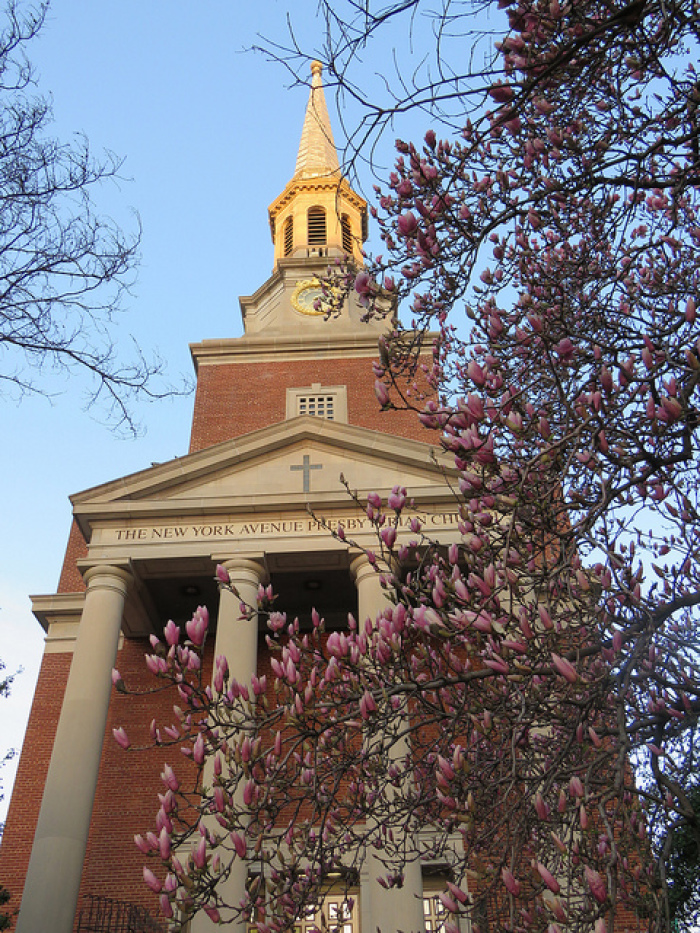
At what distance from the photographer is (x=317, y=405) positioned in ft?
82.9

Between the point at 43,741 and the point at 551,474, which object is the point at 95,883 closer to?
the point at 43,741

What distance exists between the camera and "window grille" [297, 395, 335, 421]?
24938mm

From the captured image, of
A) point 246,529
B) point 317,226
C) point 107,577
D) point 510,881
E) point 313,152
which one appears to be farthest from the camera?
point 313,152

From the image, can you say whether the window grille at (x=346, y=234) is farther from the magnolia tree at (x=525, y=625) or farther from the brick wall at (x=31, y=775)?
the magnolia tree at (x=525, y=625)

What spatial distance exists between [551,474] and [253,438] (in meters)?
12.0

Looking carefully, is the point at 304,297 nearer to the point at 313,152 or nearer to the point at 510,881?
the point at 313,152

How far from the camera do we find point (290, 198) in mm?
31797

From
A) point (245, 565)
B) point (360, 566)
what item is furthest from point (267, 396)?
point (360, 566)

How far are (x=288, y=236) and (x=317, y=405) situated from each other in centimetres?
886

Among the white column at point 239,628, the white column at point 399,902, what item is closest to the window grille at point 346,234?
the white column at point 239,628

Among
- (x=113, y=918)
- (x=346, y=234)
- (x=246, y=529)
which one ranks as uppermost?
(x=346, y=234)

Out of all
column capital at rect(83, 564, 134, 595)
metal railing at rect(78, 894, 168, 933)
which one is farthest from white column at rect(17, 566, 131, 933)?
metal railing at rect(78, 894, 168, 933)

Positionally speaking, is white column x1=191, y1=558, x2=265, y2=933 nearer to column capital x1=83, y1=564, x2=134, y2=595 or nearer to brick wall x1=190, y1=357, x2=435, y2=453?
column capital x1=83, y1=564, x2=134, y2=595

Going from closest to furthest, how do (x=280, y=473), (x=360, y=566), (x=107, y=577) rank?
(x=360, y=566), (x=107, y=577), (x=280, y=473)
